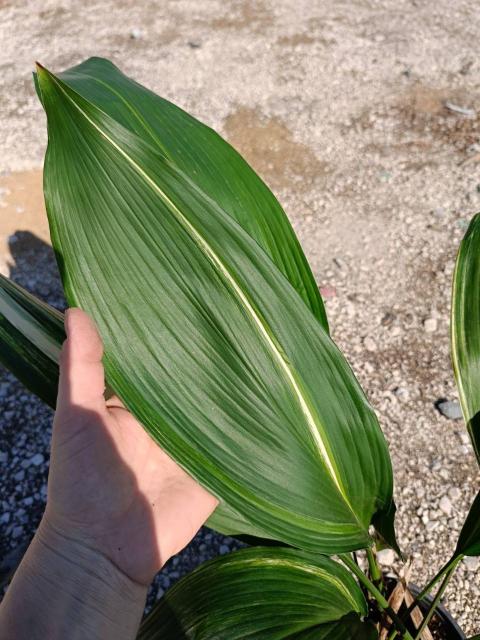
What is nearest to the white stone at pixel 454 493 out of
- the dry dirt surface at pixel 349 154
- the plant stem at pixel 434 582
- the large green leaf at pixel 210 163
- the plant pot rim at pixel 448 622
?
the dry dirt surface at pixel 349 154

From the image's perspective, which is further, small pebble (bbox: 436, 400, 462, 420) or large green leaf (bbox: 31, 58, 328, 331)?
small pebble (bbox: 436, 400, 462, 420)

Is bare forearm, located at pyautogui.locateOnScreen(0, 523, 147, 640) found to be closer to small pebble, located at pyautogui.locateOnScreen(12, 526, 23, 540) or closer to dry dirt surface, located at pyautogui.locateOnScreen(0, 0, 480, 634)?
dry dirt surface, located at pyautogui.locateOnScreen(0, 0, 480, 634)

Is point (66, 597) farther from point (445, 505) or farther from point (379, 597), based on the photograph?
point (445, 505)

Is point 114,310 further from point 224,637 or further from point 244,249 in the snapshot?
point 224,637

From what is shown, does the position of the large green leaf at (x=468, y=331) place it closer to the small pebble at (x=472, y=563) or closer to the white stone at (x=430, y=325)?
the small pebble at (x=472, y=563)

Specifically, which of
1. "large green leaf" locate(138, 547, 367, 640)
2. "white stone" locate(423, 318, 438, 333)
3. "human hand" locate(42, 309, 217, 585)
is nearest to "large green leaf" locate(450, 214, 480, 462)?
"large green leaf" locate(138, 547, 367, 640)

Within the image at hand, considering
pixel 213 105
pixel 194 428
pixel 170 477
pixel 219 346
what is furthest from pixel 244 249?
pixel 213 105
